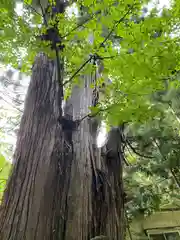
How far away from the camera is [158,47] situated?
1196 millimetres

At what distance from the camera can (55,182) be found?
141 cm

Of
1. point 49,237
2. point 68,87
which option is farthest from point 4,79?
point 49,237

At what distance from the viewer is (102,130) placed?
8.04ft

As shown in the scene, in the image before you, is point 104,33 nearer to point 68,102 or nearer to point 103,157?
point 68,102

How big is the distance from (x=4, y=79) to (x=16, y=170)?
6.94ft

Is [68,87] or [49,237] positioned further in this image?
[68,87]

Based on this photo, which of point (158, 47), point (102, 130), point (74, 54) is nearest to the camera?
point (158, 47)

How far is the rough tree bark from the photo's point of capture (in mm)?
1225

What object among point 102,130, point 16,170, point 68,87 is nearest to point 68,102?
point 68,87

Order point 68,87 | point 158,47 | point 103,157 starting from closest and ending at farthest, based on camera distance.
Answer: point 158,47, point 103,157, point 68,87

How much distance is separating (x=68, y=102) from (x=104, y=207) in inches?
42.4

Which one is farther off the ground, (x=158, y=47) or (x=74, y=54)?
(x=74, y=54)

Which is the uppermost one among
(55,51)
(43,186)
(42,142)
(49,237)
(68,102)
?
(68,102)

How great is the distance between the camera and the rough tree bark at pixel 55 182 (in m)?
1.22
